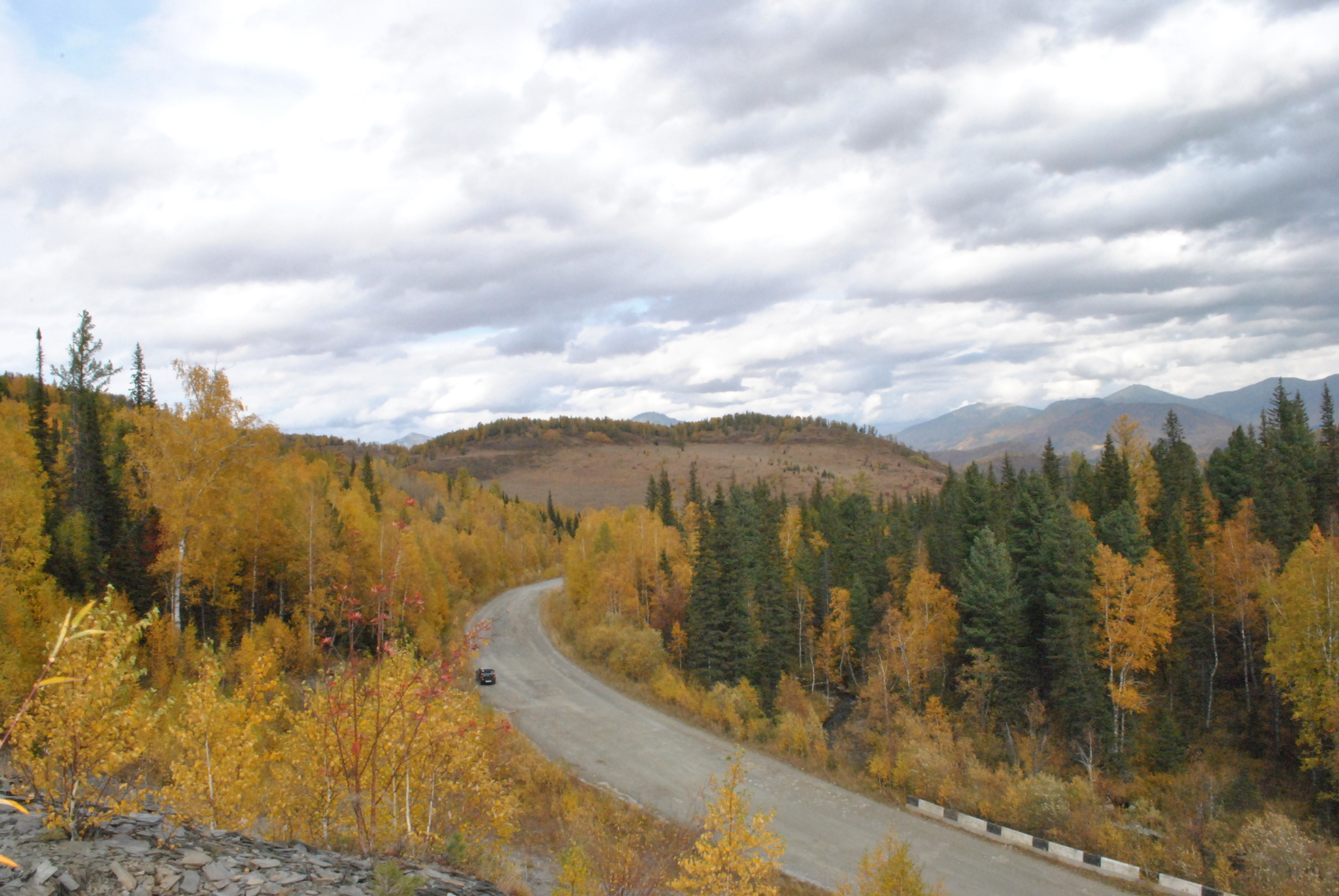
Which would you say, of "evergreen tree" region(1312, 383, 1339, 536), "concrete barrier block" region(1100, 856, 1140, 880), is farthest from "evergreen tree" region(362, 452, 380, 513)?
"evergreen tree" region(1312, 383, 1339, 536)

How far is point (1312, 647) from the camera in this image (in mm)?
37781

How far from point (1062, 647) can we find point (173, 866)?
4958cm

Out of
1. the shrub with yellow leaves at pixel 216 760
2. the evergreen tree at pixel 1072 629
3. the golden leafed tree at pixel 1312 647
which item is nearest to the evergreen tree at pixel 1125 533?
the evergreen tree at pixel 1072 629

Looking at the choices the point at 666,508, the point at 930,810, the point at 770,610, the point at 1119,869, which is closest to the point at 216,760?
the point at 930,810

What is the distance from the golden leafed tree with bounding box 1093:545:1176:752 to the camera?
43.6 meters

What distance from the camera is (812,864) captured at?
2875 centimetres

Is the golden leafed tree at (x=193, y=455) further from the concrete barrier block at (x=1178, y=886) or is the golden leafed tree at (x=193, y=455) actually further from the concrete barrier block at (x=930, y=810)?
the concrete barrier block at (x=1178, y=886)

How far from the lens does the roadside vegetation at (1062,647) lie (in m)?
36.2

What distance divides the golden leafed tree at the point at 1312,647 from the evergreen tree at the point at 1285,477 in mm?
11982

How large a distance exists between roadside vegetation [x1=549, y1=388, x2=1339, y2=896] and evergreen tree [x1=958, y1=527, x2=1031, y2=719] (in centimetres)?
18

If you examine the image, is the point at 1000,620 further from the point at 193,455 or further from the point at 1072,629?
the point at 193,455

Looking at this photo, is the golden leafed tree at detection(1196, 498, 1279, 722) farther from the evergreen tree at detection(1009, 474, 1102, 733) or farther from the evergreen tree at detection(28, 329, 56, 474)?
the evergreen tree at detection(28, 329, 56, 474)

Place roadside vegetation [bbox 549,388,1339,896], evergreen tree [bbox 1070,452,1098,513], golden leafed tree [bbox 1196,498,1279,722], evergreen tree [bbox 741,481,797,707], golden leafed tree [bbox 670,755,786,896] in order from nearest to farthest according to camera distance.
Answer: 1. golden leafed tree [bbox 670,755,786,896]
2. roadside vegetation [bbox 549,388,1339,896]
3. golden leafed tree [bbox 1196,498,1279,722]
4. evergreen tree [bbox 741,481,797,707]
5. evergreen tree [bbox 1070,452,1098,513]

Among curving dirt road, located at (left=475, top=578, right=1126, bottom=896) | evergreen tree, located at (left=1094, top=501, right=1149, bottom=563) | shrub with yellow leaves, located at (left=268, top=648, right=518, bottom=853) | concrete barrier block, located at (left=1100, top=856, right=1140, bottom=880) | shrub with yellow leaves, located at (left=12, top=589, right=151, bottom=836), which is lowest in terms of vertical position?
concrete barrier block, located at (left=1100, top=856, right=1140, bottom=880)
